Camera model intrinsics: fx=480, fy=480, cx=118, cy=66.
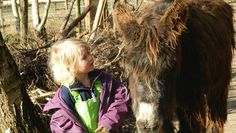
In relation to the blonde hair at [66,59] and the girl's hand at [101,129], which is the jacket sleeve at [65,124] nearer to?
the girl's hand at [101,129]

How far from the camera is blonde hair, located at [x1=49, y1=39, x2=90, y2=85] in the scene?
143 inches

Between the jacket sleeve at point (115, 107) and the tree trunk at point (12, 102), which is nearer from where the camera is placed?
the jacket sleeve at point (115, 107)

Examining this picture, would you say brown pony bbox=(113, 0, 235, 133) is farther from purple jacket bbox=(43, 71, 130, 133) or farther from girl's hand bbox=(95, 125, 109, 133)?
girl's hand bbox=(95, 125, 109, 133)

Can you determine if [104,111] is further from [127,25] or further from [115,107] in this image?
[127,25]

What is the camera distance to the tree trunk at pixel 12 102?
4.25 metres

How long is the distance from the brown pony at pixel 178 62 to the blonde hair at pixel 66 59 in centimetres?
57

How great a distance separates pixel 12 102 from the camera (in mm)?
4316

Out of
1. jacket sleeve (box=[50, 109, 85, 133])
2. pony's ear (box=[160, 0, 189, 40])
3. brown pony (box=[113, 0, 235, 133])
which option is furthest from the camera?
pony's ear (box=[160, 0, 189, 40])

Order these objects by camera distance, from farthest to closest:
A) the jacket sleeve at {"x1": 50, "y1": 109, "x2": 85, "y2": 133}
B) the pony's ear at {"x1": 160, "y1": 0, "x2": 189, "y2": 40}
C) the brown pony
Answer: the pony's ear at {"x1": 160, "y1": 0, "x2": 189, "y2": 40} < the brown pony < the jacket sleeve at {"x1": 50, "y1": 109, "x2": 85, "y2": 133}

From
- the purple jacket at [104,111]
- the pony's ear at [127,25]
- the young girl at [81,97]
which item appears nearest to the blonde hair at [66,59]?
the young girl at [81,97]

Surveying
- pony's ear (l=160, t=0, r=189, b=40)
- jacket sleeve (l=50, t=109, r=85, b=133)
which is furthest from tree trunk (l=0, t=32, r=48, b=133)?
pony's ear (l=160, t=0, r=189, b=40)

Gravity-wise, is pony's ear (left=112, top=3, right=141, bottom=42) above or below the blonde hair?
above

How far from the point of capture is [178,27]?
4117 mm

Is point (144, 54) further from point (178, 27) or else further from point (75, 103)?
point (75, 103)
